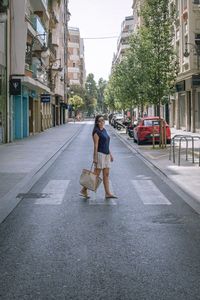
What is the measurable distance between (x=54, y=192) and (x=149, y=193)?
2.01 meters

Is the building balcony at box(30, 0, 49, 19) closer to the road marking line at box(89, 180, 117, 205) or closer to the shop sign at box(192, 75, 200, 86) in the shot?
the shop sign at box(192, 75, 200, 86)

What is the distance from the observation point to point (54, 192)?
37.4ft

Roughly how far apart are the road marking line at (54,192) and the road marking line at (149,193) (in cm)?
160

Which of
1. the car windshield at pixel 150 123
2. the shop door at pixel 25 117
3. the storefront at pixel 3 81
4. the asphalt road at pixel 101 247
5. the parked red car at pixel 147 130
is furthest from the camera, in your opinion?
the shop door at pixel 25 117

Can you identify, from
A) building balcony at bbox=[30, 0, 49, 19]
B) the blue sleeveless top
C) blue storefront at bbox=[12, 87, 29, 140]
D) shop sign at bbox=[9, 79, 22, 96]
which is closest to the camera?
the blue sleeveless top

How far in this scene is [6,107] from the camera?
2958 centimetres

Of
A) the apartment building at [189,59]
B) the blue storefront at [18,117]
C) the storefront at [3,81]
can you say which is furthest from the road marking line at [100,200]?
the apartment building at [189,59]

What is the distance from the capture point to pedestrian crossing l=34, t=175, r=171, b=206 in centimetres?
1002

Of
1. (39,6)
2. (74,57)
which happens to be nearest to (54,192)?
(39,6)

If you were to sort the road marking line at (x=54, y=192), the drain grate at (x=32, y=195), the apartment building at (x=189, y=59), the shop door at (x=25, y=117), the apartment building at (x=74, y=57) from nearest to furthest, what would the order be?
the road marking line at (x=54, y=192) → the drain grate at (x=32, y=195) → the shop door at (x=25, y=117) → the apartment building at (x=189, y=59) → the apartment building at (x=74, y=57)

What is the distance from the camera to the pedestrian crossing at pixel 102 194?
10016 millimetres

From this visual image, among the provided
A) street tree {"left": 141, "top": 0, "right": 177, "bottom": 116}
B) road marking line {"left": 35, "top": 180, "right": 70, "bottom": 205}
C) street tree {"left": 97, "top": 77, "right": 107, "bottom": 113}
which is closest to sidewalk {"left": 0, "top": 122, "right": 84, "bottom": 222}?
road marking line {"left": 35, "top": 180, "right": 70, "bottom": 205}

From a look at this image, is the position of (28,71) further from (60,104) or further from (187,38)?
(60,104)

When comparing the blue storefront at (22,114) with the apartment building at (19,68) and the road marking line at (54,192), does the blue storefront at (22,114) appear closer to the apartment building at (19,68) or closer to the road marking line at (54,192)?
the apartment building at (19,68)
